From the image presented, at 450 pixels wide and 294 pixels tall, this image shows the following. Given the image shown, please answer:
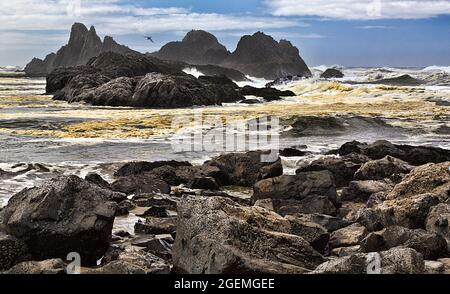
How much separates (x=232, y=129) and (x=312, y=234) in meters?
20.7

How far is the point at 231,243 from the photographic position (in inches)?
249

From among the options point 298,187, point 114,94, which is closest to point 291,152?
point 298,187

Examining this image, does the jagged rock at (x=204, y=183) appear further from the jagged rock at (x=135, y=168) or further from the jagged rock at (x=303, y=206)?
the jagged rock at (x=303, y=206)

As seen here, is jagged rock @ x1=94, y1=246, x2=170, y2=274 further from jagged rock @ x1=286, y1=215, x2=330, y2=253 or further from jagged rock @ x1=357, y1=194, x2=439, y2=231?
jagged rock @ x1=357, y1=194, x2=439, y2=231

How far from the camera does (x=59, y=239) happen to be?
7328 millimetres

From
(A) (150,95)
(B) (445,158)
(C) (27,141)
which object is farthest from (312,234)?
(A) (150,95)

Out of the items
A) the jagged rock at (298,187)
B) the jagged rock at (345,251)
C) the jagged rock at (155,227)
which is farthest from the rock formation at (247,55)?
the jagged rock at (345,251)

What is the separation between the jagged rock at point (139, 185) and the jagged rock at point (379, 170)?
485 cm

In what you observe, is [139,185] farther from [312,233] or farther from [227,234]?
[227,234]

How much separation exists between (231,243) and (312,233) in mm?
1905

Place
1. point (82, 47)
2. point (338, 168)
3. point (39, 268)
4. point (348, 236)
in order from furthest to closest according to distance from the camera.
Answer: point (82, 47) < point (338, 168) < point (348, 236) < point (39, 268)

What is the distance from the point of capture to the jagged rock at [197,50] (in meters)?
138

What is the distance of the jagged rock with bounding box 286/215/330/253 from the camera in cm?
777

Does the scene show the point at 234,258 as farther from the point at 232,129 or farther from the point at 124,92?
the point at 124,92
